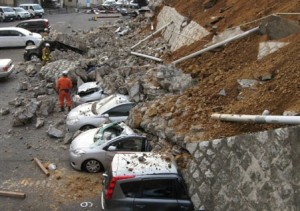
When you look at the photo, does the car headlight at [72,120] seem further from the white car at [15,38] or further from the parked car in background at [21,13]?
the parked car in background at [21,13]

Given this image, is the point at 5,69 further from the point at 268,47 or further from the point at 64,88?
the point at 268,47

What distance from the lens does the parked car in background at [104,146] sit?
460 inches

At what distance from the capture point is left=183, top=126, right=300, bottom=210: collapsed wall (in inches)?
303

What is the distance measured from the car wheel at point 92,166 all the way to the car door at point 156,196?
11.3 feet

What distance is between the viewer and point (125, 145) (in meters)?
11.8

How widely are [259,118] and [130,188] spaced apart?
3.10m

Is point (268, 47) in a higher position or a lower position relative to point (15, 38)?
higher

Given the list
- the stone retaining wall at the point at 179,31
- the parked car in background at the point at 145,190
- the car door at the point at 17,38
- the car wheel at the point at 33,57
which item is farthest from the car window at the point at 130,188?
the car door at the point at 17,38

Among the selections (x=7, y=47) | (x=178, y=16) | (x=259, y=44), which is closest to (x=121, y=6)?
(x=7, y=47)

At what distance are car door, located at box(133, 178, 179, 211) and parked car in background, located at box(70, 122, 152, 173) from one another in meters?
2.66

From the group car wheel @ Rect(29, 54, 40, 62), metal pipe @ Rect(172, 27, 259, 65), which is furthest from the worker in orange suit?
car wheel @ Rect(29, 54, 40, 62)

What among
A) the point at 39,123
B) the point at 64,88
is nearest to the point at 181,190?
the point at 39,123

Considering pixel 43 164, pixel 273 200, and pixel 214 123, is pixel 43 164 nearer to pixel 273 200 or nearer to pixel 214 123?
pixel 214 123

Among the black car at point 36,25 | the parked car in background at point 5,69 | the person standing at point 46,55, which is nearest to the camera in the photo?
the parked car in background at point 5,69
